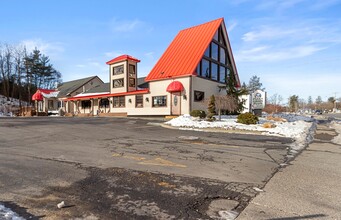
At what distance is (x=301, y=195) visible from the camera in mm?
3963

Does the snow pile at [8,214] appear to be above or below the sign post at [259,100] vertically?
below

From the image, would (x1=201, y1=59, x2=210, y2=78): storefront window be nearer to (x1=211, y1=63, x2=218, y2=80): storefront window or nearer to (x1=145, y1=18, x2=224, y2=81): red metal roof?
(x1=211, y1=63, x2=218, y2=80): storefront window

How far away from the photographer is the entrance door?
24.1 metres

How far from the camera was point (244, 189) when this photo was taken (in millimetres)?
4238

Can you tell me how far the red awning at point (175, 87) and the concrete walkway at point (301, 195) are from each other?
17.4 m

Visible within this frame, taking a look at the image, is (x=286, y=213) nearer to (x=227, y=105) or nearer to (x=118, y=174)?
(x=118, y=174)

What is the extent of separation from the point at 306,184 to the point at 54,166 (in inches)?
240

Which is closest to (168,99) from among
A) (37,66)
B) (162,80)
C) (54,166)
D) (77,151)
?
(162,80)

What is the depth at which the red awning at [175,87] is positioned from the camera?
22.9 metres

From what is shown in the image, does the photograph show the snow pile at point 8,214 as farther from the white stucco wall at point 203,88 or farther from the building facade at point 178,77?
the white stucco wall at point 203,88

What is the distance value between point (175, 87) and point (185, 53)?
5405 millimetres

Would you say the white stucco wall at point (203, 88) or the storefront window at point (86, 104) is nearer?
the white stucco wall at point (203, 88)

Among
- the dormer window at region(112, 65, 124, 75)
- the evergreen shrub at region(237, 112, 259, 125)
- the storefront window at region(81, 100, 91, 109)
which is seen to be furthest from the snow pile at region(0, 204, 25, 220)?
the storefront window at region(81, 100, 91, 109)

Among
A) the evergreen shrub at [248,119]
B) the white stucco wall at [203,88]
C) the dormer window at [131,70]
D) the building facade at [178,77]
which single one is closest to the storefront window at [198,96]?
the building facade at [178,77]
